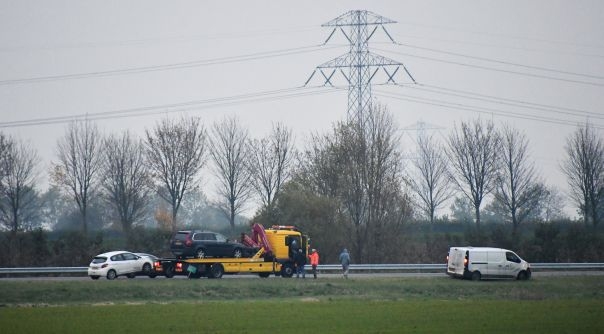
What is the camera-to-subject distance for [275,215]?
7056 cm

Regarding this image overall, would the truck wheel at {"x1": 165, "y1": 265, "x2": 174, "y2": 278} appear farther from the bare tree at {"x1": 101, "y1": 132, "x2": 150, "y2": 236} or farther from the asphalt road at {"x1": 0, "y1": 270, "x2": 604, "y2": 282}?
the bare tree at {"x1": 101, "y1": 132, "x2": 150, "y2": 236}

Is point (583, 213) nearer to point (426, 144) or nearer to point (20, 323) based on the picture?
point (426, 144)

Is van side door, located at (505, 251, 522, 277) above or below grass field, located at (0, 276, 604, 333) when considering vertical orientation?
above

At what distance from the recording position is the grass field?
32281 mm

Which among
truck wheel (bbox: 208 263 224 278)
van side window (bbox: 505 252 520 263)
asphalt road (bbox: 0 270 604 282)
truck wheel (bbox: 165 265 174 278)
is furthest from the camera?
asphalt road (bbox: 0 270 604 282)

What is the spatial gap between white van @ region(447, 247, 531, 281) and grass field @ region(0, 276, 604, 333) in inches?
54.1

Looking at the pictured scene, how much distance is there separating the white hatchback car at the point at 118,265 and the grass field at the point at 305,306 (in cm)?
393

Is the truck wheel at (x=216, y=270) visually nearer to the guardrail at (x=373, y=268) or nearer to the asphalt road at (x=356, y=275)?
the asphalt road at (x=356, y=275)

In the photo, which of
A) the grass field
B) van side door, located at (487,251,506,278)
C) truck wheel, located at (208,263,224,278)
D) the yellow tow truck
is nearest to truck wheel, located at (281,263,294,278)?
the yellow tow truck

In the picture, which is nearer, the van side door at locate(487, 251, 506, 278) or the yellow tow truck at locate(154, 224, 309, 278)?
the yellow tow truck at locate(154, 224, 309, 278)

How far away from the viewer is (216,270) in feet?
174

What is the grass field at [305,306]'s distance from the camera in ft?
106

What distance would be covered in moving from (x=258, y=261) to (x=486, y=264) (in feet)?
42.5

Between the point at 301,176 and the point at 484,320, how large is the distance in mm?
46220
